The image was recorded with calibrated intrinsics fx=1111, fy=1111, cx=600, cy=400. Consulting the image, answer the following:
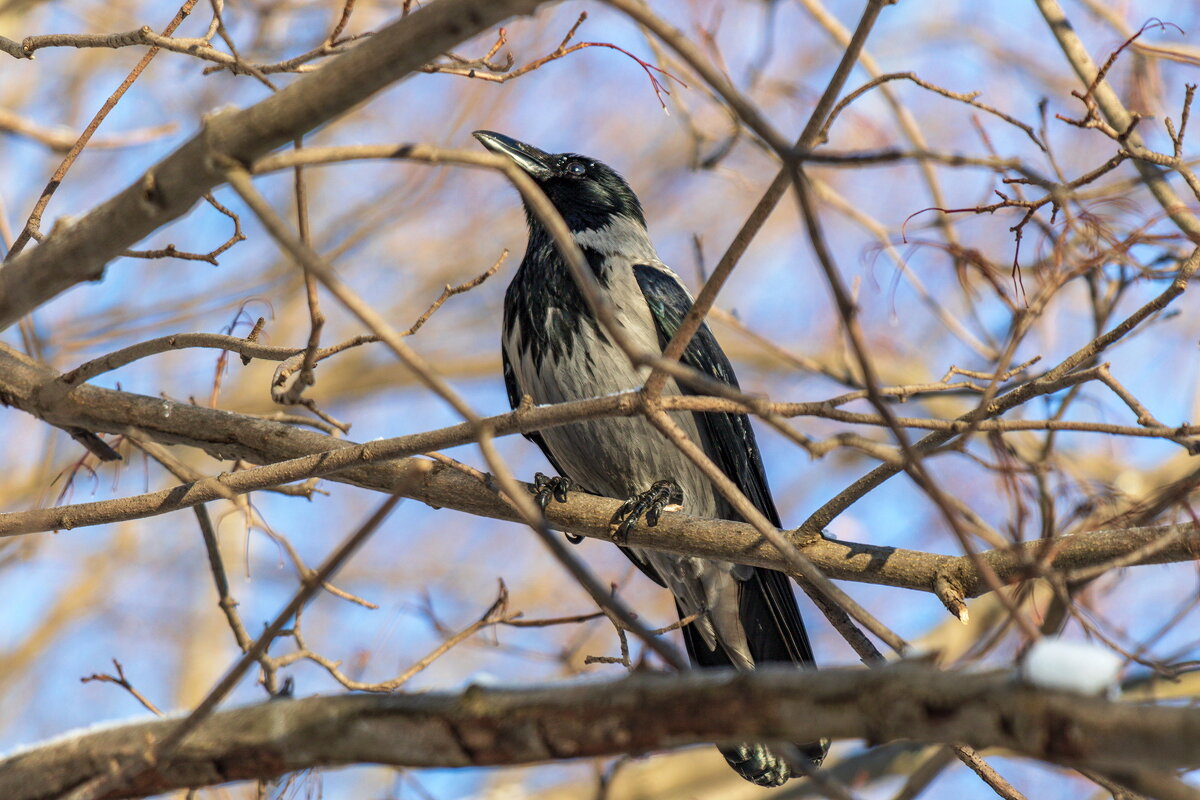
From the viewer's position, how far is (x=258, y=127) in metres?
1.89

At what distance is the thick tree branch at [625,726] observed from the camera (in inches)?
55.2

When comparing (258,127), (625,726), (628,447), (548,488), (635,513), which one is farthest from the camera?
(628,447)

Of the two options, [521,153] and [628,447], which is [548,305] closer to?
[628,447]

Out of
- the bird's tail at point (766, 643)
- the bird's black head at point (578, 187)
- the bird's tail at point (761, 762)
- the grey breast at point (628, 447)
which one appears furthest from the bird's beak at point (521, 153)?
the bird's tail at point (761, 762)

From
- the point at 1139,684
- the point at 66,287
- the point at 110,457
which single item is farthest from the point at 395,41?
the point at 1139,684

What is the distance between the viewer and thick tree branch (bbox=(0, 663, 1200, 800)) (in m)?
1.40

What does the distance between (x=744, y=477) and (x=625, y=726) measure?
2.97 m

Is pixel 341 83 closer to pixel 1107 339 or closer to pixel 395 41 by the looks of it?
pixel 395 41

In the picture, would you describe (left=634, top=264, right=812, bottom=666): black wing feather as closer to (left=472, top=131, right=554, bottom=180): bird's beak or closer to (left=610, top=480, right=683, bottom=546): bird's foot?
(left=610, top=480, right=683, bottom=546): bird's foot

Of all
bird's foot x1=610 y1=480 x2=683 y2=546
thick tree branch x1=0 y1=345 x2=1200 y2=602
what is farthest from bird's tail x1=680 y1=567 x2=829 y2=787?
thick tree branch x1=0 y1=345 x2=1200 y2=602

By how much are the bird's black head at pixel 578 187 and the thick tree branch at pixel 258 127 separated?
321 centimetres

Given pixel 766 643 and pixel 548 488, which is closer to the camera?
pixel 548 488

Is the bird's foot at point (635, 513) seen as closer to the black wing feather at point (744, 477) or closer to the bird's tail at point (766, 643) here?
the black wing feather at point (744, 477)

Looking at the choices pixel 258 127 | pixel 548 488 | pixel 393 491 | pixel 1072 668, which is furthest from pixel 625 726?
pixel 548 488
